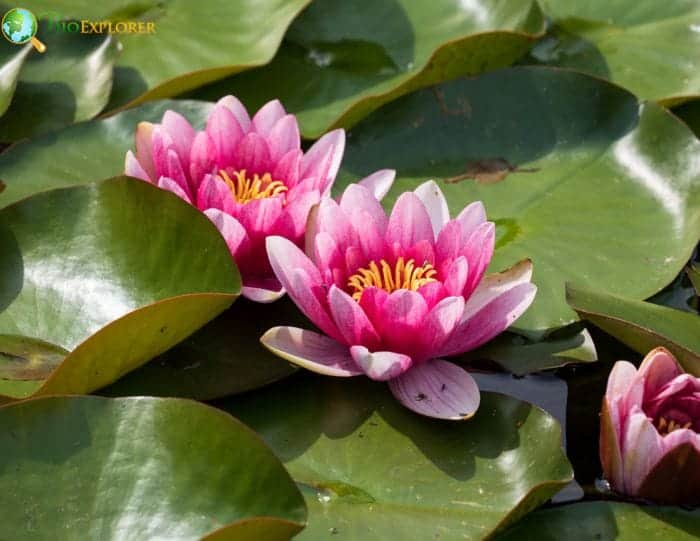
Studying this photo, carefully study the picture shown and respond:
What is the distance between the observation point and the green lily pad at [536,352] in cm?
190

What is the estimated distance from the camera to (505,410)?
175 centimetres

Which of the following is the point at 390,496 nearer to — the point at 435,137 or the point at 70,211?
the point at 70,211

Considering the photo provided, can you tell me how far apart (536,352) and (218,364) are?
59 cm

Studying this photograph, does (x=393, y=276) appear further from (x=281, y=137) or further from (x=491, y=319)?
(x=281, y=137)

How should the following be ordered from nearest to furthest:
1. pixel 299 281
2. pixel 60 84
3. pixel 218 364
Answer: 1. pixel 299 281
2. pixel 218 364
3. pixel 60 84

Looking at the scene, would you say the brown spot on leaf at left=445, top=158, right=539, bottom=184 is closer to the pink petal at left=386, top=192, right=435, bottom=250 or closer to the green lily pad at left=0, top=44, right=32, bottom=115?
the pink petal at left=386, top=192, right=435, bottom=250

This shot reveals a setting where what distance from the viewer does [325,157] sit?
2076 mm

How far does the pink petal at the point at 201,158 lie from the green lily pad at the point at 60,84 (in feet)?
1.90

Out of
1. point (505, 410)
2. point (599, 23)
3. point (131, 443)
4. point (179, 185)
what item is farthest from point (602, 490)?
point (599, 23)

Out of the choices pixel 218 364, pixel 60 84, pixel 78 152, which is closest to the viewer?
pixel 218 364

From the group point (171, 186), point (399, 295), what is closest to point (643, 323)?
point (399, 295)

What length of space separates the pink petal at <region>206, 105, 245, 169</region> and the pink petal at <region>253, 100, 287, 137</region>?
0.08m

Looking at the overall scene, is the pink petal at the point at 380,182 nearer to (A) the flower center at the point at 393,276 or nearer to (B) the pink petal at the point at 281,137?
(B) the pink petal at the point at 281,137

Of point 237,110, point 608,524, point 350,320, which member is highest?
point 237,110
